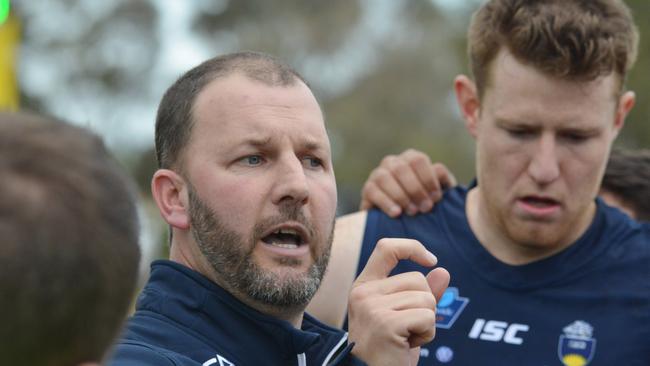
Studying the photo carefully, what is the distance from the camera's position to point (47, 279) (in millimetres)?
1436

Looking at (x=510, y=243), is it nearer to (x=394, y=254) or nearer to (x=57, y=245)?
(x=394, y=254)

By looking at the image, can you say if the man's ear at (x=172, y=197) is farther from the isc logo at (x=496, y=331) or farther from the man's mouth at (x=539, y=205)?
the man's mouth at (x=539, y=205)

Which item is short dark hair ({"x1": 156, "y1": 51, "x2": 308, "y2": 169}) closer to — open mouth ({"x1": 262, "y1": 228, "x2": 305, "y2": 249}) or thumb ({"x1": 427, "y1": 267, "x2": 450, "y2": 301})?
open mouth ({"x1": 262, "y1": 228, "x2": 305, "y2": 249})

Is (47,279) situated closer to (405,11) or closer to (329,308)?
(329,308)

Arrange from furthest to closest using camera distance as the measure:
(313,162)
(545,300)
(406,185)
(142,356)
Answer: (406,185) < (545,300) < (313,162) < (142,356)

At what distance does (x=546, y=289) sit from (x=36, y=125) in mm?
→ 2851

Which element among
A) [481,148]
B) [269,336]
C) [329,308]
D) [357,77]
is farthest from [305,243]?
[357,77]

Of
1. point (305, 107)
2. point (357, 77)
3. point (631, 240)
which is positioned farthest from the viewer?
point (357, 77)

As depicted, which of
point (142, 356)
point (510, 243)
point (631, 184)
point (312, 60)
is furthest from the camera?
point (312, 60)

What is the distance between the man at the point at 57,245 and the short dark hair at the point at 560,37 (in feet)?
8.86

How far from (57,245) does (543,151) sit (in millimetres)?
2802

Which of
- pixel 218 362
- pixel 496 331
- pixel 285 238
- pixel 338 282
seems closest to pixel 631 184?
pixel 496 331

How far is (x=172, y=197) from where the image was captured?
3.01m

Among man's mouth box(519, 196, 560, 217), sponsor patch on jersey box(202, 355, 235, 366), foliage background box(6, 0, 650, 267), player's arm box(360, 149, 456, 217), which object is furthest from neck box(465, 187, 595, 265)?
foliage background box(6, 0, 650, 267)
